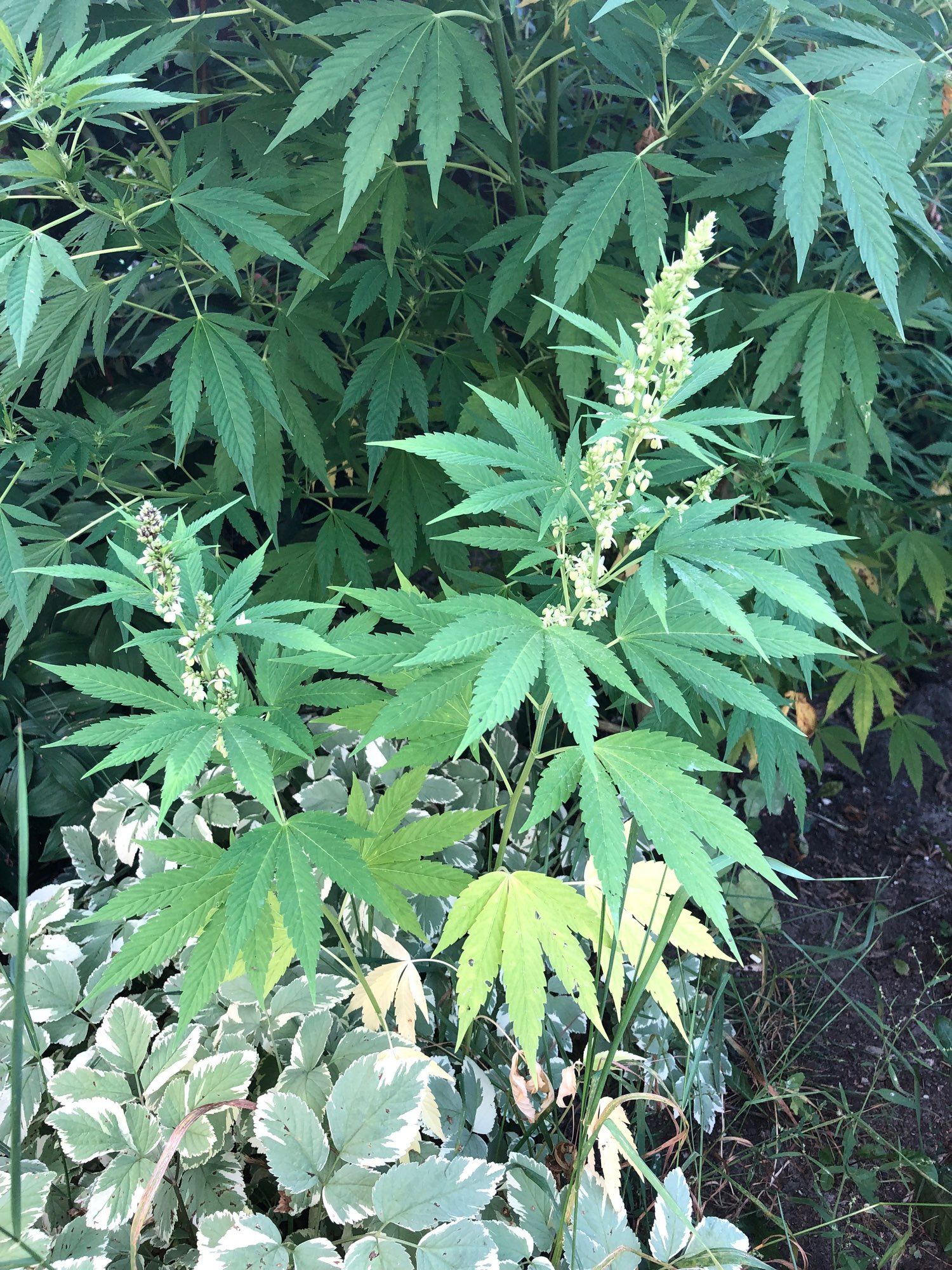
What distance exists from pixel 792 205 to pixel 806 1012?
5.99 ft

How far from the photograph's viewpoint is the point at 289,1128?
1234 millimetres

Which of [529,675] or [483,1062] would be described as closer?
[529,675]

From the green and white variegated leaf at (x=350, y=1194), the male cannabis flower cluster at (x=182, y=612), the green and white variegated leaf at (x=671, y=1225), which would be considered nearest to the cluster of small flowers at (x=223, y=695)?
the male cannabis flower cluster at (x=182, y=612)

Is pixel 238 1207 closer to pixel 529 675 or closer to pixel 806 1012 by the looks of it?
pixel 529 675

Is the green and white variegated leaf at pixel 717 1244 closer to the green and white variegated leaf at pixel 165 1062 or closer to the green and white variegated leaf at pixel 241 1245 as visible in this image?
the green and white variegated leaf at pixel 241 1245

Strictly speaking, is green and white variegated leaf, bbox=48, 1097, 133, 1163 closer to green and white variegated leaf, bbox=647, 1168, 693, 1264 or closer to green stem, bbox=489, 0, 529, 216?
green and white variegated leaf, bbox=647, 1168, 693, 1264

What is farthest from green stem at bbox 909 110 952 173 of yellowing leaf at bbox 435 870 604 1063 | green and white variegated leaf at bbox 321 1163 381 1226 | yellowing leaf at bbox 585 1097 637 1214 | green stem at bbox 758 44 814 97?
green and white variegated leaf at bbox 321 1163 381 1226

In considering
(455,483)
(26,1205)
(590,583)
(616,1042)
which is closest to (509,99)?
(455,483)

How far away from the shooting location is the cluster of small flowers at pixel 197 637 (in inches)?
42.5

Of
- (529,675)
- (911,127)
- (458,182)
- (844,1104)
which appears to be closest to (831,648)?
(529,675)

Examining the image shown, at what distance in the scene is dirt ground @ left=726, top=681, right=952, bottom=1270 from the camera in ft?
5.85

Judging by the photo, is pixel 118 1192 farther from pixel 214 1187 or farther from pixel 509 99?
pixel 509 99

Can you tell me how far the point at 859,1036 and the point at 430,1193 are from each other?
1455mm

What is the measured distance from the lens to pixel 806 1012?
219cm
